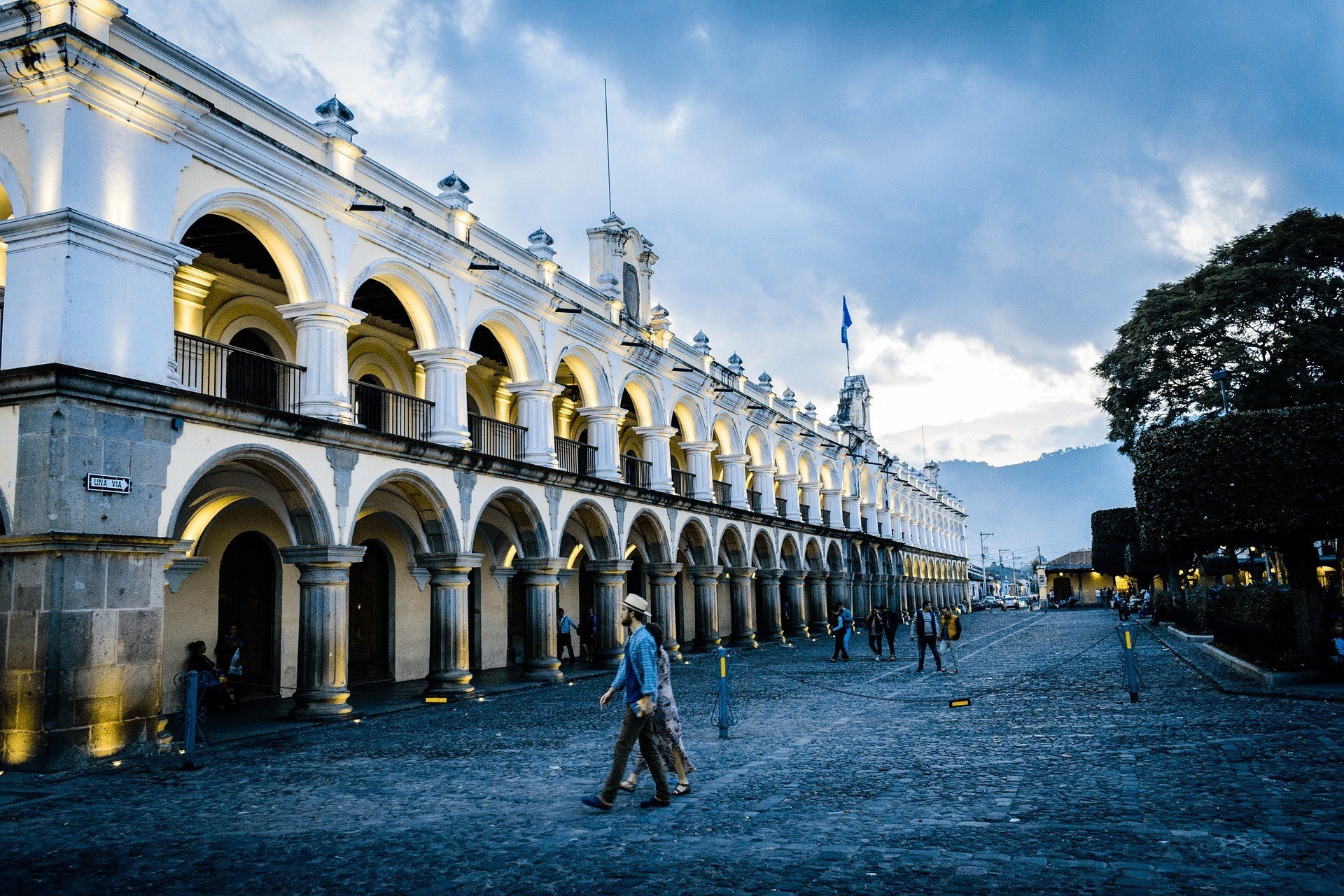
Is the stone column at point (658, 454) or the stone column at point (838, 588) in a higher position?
the stone column at point (658, 454)

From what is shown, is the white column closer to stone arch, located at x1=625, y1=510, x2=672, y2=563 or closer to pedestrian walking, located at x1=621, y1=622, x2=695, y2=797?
stone arch, located at x1=625, y1=510, x2=672, y2=563

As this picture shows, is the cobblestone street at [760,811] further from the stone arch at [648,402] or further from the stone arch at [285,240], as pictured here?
the stone arch at [648,402]

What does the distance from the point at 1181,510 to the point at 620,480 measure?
1221 centimetres

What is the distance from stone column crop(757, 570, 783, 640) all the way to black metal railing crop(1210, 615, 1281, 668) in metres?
15.7

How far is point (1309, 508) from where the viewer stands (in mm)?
14359

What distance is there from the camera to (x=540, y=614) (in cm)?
1975

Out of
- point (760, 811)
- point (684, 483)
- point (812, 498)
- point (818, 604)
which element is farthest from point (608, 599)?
point (812, 498)

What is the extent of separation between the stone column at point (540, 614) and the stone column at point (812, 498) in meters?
20.9

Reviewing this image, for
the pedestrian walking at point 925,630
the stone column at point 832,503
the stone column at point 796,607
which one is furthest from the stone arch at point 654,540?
the stone column at point 832,503

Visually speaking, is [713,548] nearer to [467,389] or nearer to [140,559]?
[467,389]

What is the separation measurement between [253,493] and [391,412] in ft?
12.6

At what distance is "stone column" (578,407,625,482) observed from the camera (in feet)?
74.8

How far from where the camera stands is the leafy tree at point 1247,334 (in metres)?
26.0

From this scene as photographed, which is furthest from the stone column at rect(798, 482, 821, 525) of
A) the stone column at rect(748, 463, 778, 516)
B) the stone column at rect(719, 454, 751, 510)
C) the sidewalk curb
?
the sidewalk curb
